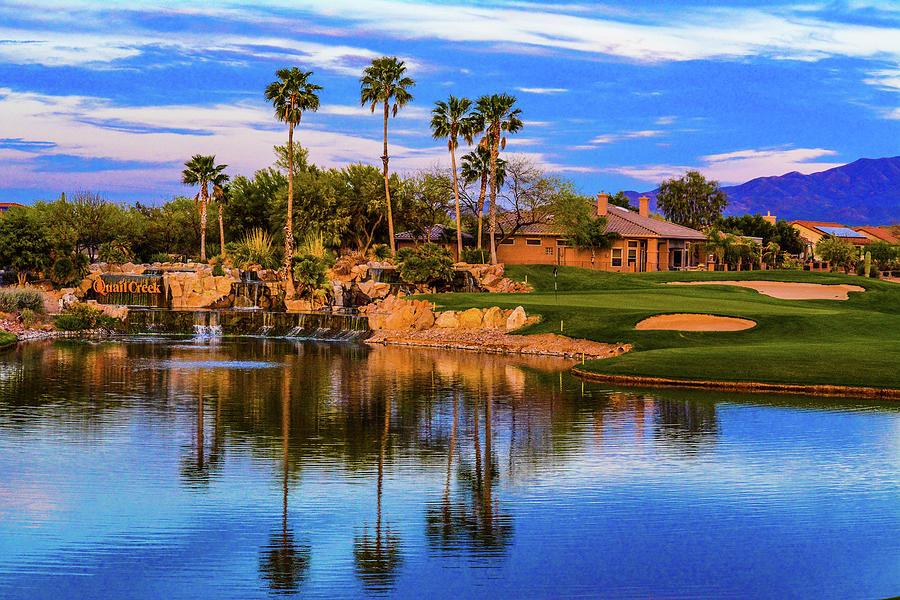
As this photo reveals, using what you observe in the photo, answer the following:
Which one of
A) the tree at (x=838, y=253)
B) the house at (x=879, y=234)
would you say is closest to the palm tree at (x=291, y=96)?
the tree at (x=838, y=253)

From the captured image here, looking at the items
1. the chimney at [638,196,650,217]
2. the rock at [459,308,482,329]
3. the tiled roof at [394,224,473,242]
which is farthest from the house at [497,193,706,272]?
the rock at [459,308,482,329]

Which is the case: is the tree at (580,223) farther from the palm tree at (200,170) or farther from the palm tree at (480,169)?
the palm tree at (200,170)

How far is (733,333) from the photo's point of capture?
141 feet

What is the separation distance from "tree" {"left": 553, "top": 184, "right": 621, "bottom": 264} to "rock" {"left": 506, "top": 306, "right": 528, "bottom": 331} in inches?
1681

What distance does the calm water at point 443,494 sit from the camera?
489 inches

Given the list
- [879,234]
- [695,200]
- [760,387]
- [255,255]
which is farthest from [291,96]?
[879,234]

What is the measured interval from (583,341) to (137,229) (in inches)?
2643

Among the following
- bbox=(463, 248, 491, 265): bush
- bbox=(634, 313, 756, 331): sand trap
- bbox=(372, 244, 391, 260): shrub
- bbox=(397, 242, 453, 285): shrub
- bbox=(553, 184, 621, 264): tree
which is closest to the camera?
bbox=(634, 313, 756, 331): sand trap

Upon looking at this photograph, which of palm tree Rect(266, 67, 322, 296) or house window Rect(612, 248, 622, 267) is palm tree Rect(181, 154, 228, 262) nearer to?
palm tree Rect(266, 67, 322, 296)

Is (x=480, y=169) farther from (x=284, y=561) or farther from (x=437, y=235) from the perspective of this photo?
(x=284, y=561)

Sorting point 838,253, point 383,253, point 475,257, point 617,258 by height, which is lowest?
point 475,257

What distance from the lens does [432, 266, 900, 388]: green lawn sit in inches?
1264

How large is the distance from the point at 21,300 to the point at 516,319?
1161 inches

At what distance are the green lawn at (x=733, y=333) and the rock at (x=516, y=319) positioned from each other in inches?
31.2
